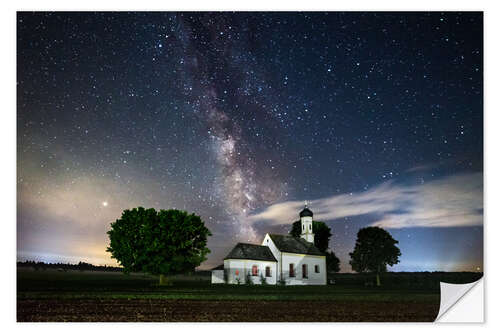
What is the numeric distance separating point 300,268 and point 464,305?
1919cm

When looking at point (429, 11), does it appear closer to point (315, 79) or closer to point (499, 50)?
point (499, 50)

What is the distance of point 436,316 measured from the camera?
12039 millimetres

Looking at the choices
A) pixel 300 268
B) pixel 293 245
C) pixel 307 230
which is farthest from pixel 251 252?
pixel 307 230

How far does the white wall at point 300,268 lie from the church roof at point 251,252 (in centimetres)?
108

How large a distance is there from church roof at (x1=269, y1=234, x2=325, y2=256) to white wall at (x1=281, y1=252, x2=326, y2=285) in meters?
0.38

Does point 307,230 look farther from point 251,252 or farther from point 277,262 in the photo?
point 251,252

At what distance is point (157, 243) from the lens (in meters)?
21.6

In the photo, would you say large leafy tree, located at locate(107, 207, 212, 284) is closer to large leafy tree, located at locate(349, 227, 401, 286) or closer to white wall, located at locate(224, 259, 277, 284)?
white wall, located at locate(224, 259, 277, 284)

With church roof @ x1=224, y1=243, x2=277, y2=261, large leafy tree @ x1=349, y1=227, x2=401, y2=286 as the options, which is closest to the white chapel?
church roof @ x1=224, y1=243, x2=277, y2=261

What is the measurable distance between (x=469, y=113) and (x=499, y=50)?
197 centimetres

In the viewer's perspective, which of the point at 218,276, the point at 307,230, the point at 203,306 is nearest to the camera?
the point at 203,306

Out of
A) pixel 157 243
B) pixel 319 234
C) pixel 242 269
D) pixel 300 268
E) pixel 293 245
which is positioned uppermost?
pixel 157 243

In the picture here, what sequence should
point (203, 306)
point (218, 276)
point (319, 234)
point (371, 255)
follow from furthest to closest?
1. point (319, 234)
2. point (371, 255)
3. point (218, 276)
4. point (203, 306)
